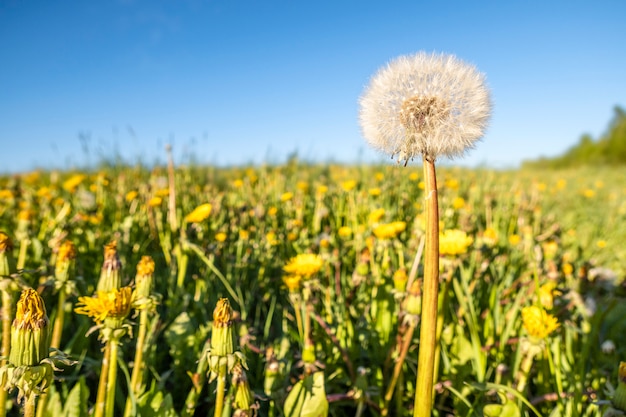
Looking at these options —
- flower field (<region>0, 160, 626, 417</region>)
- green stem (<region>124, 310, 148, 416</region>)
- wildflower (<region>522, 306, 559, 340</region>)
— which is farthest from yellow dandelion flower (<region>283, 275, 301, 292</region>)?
wildflower (<region>522, 306, 559, 340</region>)

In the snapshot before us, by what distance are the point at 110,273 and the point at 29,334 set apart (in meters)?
0.33

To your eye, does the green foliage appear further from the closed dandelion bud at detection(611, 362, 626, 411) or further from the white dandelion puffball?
the white dandelion puffball

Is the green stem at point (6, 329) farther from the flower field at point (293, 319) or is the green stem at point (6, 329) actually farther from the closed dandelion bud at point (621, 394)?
the closed dandelion bud at point (621, 394)

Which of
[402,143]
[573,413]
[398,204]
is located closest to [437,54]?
[402,143]

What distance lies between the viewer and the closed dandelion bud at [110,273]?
3.28ft

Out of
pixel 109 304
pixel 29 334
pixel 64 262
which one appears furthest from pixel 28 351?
pixel 64 262

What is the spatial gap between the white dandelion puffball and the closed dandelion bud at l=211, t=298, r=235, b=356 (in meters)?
0.44

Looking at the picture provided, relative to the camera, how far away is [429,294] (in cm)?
70

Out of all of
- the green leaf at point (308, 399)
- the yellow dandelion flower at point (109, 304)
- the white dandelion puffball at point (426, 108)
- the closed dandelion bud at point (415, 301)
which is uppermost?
the white dandelion puffball at point (426, 108)

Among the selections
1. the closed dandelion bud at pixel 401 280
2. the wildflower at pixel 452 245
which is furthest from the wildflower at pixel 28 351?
the wildflower at pixel 452 245

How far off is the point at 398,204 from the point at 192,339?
1.90 metres

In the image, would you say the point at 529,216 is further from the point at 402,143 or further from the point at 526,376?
the point at 402,143

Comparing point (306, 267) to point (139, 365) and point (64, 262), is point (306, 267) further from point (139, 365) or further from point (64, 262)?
point (64, 262)

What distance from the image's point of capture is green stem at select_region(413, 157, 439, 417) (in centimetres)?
68
